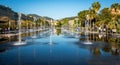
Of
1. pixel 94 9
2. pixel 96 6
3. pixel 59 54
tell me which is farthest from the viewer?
pixel 94 9

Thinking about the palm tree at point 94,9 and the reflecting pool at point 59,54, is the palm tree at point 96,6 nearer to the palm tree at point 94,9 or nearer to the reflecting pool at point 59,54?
the palm tree at point 94,9

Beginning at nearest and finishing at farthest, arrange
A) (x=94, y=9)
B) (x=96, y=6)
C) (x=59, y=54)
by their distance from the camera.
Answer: (x=59, y=54), (x=96, y=6), (x=94, y=9)

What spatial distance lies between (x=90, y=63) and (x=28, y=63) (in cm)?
468

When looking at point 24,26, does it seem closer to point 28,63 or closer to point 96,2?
point 96,2

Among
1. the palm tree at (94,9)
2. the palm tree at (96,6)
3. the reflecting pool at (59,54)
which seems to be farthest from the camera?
the palm tree at (94,9)

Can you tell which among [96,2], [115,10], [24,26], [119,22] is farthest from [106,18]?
[24,26]

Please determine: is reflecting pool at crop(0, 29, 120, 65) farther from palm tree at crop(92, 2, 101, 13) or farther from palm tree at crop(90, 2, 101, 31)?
palm tree at crop(90, 2, 101, 31)

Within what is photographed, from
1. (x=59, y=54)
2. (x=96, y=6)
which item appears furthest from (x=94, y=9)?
(x=59, y=54)

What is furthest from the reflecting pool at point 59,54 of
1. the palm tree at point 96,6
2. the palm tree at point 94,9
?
A: the palm tree at point 94,9

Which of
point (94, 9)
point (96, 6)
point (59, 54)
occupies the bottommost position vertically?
point (59, 54)

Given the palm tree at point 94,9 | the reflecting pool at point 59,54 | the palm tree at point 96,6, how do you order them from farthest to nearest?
the palm tree at point 94,9, the palm tree at point 96,6, the reflecting pool at point 59,54

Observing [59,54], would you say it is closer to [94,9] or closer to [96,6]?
[96,6]

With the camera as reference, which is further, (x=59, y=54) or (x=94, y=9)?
(x=94, y=9)

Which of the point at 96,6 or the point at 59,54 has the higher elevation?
the point at 96,6
